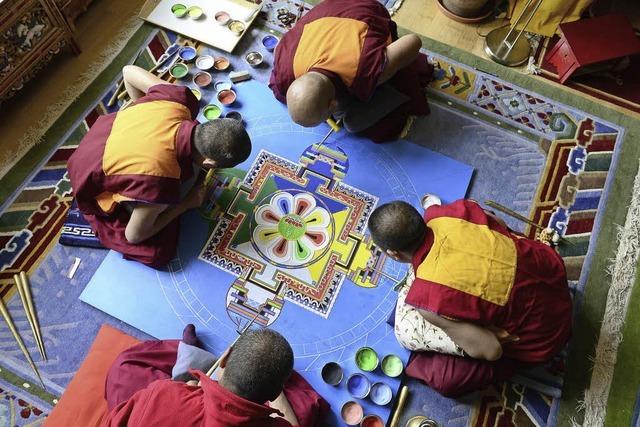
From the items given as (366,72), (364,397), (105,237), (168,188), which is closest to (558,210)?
(366,72)

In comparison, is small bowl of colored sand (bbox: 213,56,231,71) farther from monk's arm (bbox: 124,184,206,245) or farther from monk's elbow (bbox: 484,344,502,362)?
monk's elbow (bbox: 484,344,502,362)

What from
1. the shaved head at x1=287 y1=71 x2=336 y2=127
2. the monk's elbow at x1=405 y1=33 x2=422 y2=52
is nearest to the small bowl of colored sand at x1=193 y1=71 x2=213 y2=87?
the shaved head at x1=287 y1=71 x2=336 y2=127

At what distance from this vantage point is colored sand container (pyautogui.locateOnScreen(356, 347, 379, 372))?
9.84 feet

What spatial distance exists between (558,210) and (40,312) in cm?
329

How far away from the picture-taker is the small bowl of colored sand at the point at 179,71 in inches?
151

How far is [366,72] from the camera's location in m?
3.27

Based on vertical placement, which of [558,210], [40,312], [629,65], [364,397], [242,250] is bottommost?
[40,312]

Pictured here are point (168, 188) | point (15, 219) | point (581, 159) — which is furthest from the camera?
point (581, 159)

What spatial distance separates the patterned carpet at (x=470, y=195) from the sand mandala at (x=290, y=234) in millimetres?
663

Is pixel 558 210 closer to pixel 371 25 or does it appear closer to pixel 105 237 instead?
pixel 371 25

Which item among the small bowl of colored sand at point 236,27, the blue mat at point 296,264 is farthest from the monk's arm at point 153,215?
the small bowl of colored sand at point 236,27

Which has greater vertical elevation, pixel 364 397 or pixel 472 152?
pixel 472 152

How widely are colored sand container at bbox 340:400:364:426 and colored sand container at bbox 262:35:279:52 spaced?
253 centimetres

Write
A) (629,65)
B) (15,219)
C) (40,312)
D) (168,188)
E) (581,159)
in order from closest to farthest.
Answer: (168,188) → (40,312) → (15,219) → (581,159) → (629,65)
